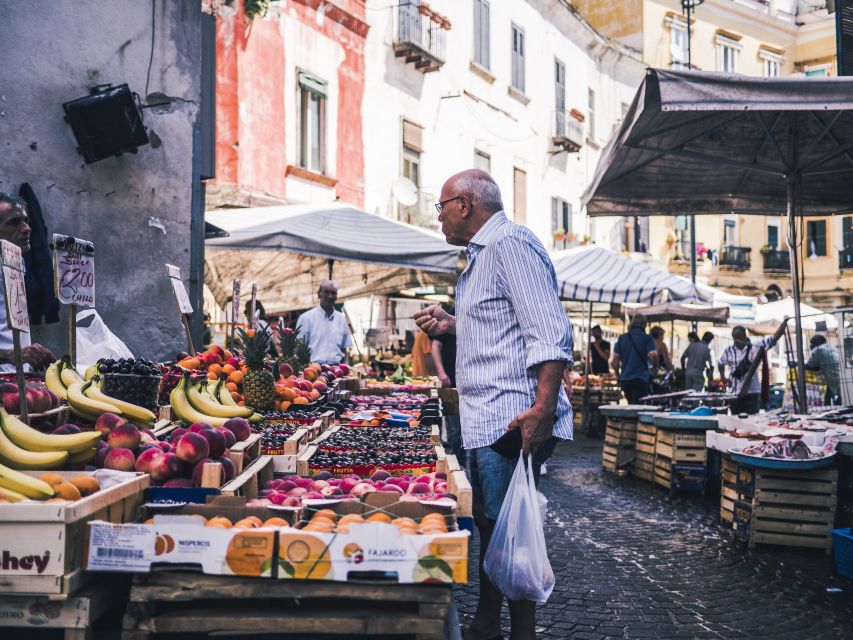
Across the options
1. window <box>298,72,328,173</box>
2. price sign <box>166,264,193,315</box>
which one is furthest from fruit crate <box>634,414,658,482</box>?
window <box>298,72,328,173</box>

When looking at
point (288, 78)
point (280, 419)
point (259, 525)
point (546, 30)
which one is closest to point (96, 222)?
point (280, 419)

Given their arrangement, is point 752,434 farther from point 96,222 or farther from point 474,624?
point 96,222

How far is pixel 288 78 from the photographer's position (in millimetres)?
15953

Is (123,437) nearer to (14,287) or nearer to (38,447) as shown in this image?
(38,447)

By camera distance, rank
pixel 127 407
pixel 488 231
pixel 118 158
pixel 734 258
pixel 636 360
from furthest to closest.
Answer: pixel 734 258, pixel 636 360, pixel 118 158, pixel 127 407, pixel 488 231

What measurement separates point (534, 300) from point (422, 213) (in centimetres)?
1713

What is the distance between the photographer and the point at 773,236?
125 ft

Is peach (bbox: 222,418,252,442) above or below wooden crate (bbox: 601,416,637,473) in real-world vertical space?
above

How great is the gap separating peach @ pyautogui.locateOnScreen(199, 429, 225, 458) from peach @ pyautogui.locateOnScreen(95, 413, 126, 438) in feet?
1.17

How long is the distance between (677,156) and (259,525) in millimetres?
7011

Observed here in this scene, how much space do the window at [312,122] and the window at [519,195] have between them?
31.0 ft

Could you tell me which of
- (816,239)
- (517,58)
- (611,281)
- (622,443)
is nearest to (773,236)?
(816,239)

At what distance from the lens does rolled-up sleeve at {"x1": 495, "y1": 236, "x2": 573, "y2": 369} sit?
3.12 metres

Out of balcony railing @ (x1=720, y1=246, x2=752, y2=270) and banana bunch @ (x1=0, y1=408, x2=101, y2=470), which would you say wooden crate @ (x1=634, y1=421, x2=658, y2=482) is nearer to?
banana bunch @ (x1=0, y1=408, x2=101, y2=470)
